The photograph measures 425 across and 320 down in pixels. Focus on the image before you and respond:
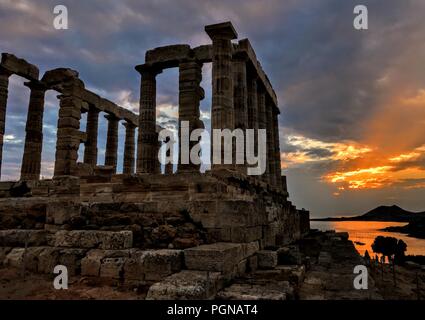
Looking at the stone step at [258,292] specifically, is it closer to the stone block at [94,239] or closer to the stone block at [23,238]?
the stone block at [94,239]

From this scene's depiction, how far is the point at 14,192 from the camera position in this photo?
16.7 metres

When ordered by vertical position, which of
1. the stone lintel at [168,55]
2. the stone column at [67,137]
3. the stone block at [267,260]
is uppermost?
the stone lintel at [168,55]

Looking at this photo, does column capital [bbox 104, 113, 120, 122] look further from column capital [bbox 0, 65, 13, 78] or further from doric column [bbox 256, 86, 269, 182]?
doric column [bbox 256, 86, 269, 182]

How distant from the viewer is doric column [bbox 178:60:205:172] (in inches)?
735

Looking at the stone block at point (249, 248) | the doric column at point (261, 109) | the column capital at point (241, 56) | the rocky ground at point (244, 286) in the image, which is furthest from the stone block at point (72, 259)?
the doric column at point (261, 109)

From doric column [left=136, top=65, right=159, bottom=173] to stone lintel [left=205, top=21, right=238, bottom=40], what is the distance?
6.53 m

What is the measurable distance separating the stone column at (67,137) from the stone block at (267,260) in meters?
15.1

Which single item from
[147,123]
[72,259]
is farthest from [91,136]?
[72,259]

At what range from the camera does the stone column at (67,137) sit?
1950 centimetres

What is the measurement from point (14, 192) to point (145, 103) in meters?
9.03

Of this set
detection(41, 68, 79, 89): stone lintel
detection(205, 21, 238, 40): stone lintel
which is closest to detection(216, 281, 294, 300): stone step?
detection(205, 21, 238, 40): stone lintel

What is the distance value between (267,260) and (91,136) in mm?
21780

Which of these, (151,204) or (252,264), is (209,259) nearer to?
(252,264)
